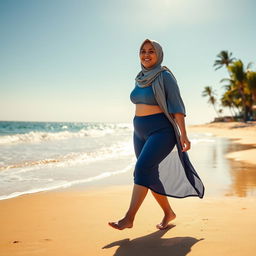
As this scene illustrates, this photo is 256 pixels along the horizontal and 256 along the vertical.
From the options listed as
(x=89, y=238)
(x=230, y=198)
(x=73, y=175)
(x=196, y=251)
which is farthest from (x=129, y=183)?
(x=196, y=251)

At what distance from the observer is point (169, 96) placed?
9.12 ft

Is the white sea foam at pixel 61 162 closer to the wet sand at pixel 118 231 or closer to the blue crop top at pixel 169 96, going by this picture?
the wet sand at pixel 118 231

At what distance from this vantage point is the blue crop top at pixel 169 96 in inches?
109

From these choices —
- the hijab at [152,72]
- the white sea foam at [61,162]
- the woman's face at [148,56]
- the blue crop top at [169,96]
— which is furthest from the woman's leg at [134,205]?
the white sea foam at [61,162]

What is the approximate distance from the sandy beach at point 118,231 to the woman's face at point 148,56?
1.65 m

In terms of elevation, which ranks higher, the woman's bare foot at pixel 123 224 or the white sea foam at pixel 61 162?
the woman's bare foot at pixel 123 224

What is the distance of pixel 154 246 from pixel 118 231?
530 mm

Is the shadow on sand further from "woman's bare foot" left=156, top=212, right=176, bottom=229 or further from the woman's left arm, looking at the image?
the woman's left arm

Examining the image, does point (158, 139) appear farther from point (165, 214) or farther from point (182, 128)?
point (165, 214)

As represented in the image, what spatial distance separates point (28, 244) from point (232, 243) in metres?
1.73

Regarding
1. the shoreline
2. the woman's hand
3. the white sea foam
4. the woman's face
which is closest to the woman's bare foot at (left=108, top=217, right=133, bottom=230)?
the woman's hand

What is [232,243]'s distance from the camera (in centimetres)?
242

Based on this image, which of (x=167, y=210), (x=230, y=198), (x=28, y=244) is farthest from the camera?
(x=230, y=198)

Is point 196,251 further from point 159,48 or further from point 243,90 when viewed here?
point 243,90
